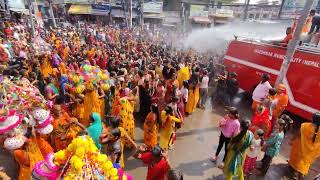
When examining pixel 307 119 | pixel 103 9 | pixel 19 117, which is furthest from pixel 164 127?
pixel 103 9

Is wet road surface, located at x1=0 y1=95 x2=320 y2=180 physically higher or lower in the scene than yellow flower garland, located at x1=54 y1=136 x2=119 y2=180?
lower

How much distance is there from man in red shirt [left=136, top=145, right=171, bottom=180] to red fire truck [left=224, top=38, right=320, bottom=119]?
585 centimetres

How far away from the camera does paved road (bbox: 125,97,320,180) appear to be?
18.3ft

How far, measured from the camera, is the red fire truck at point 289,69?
25.2 feet

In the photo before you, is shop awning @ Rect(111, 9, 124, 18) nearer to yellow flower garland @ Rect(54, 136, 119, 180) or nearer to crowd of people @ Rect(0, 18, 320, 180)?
crowd of people @ Rect(0, 18, 320, 180)

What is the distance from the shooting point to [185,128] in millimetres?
7773

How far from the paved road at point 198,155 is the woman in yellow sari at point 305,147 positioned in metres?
0.44

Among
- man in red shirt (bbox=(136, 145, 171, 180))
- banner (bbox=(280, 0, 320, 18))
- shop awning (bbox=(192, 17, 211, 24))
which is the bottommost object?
shop awning (bbox=(192, 17, 211, 24))

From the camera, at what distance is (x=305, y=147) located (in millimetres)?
5273

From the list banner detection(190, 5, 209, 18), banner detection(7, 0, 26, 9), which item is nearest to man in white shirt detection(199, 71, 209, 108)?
banner detection(7, 0, 26, 9)

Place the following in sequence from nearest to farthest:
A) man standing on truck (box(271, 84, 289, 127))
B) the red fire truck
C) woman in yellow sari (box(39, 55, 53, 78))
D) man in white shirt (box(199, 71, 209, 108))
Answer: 1. man standing on truck (box(271, 84, 289, 127))
2. the red fire truck
3. man in white shirt (box(199, 71, 209, 108))
4. woman in yellow sari (box(39, 55, 53, 78))

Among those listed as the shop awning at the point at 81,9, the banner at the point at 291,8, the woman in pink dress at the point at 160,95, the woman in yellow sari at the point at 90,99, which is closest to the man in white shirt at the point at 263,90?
the woman in pink dress at the point at 160,95

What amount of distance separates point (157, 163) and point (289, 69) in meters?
6.50

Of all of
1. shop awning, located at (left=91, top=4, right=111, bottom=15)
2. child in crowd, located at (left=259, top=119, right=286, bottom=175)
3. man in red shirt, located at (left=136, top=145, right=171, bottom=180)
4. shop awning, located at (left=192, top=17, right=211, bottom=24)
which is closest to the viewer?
man in red shirt, located at (left=136, top=145, right=171, bottom=180)
